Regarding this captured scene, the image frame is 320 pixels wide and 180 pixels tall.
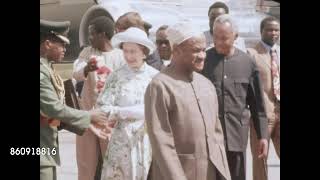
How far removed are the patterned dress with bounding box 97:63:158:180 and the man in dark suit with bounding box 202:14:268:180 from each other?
61 cm

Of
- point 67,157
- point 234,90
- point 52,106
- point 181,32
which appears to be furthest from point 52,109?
point 234,90

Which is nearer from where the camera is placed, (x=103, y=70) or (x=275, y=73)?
(x=103, y=70)

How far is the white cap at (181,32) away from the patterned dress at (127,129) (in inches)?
11.9

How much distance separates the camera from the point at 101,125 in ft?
21.5

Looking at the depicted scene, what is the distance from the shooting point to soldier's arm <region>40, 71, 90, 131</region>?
633 cm

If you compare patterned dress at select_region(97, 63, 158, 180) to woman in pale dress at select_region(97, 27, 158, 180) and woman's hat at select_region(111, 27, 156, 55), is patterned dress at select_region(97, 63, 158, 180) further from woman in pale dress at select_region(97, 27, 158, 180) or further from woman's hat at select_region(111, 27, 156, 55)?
woman's hat at select_region(111, 27, 156, 55)

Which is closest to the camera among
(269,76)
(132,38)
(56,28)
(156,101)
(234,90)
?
(156,101)

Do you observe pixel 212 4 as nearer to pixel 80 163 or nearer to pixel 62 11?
pixel 62 11

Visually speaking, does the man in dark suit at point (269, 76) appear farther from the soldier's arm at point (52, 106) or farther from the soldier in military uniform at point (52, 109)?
the soldier's arm at point (52, 106)

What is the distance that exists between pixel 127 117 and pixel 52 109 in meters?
0.59

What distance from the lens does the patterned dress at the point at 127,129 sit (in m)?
6.50

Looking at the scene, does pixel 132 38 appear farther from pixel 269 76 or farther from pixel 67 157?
pixel 269 76

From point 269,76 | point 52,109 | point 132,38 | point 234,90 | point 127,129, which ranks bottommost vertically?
point 127,129
